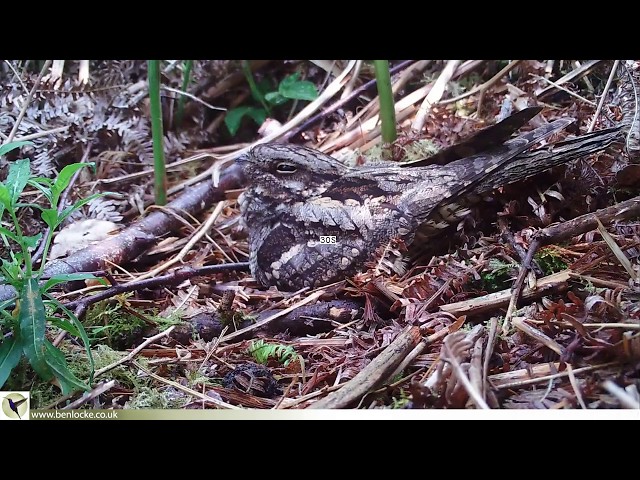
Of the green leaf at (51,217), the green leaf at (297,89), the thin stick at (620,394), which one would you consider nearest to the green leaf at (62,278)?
the green leaf at (51,217)

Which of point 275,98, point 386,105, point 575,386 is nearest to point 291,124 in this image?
point 275,98

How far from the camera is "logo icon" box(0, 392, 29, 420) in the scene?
1402mm

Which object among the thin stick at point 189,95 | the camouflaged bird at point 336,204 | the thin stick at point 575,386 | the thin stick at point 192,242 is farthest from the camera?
the thin stick at point 189,95

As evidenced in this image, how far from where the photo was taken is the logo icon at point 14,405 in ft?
4.60

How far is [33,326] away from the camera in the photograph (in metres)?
1.31

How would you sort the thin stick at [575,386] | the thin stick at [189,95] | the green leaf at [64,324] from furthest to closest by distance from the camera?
the thin stick at [189,95]
the green leaf at [64,324]
the thin stick at [575,386]

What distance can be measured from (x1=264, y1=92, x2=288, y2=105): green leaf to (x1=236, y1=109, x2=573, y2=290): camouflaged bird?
130 mm

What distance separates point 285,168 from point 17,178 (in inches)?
26.8

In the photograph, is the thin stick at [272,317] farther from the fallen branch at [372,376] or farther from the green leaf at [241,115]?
the green leaf at [241,115]

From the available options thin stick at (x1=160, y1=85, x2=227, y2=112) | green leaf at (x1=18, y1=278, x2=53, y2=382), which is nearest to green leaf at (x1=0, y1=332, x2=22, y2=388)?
green leaf at (x1=18, y1=278, x2=53, y2=382)

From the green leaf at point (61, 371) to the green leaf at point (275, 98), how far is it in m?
0.86
